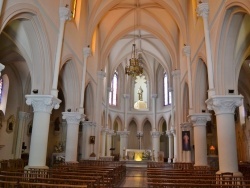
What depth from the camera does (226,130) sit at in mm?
9820

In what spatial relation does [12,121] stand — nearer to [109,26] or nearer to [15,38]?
[15,38]

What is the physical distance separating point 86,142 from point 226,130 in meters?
12.4

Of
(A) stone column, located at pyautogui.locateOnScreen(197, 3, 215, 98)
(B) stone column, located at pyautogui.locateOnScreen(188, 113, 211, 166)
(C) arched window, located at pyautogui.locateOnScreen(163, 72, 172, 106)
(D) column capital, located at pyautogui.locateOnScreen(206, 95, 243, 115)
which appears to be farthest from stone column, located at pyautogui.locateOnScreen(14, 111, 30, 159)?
(C) arched window, located at pyautogui.locateOnScreen(163, 72, 172, 106)

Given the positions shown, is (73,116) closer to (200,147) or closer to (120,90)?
(200,147)

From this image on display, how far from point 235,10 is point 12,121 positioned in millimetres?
15755

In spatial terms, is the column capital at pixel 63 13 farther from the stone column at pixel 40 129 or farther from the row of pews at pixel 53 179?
the row of pews at pixel 53 179

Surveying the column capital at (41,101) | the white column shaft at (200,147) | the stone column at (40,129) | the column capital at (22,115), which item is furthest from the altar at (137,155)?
the column capital at (41,101)

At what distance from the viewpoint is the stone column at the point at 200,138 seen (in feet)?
46.0

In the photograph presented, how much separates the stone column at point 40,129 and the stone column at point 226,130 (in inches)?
277

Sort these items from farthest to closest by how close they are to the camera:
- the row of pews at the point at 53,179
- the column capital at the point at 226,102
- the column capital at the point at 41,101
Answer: the column capital at the point at 41,101 < the column capital at the point at 226,102 < the row of pews at the point at 53,179

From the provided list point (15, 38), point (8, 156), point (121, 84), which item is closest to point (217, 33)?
point (15, 38)

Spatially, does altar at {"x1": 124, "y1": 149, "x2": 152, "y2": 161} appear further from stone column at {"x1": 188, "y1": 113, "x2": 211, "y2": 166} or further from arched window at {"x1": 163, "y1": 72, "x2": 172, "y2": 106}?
stone column at {"x1": 188, "y1": 113, "x2": 211, "y2": 166}

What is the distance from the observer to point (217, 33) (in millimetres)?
10391

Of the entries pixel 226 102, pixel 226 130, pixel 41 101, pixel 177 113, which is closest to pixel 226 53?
pixel 226 102
